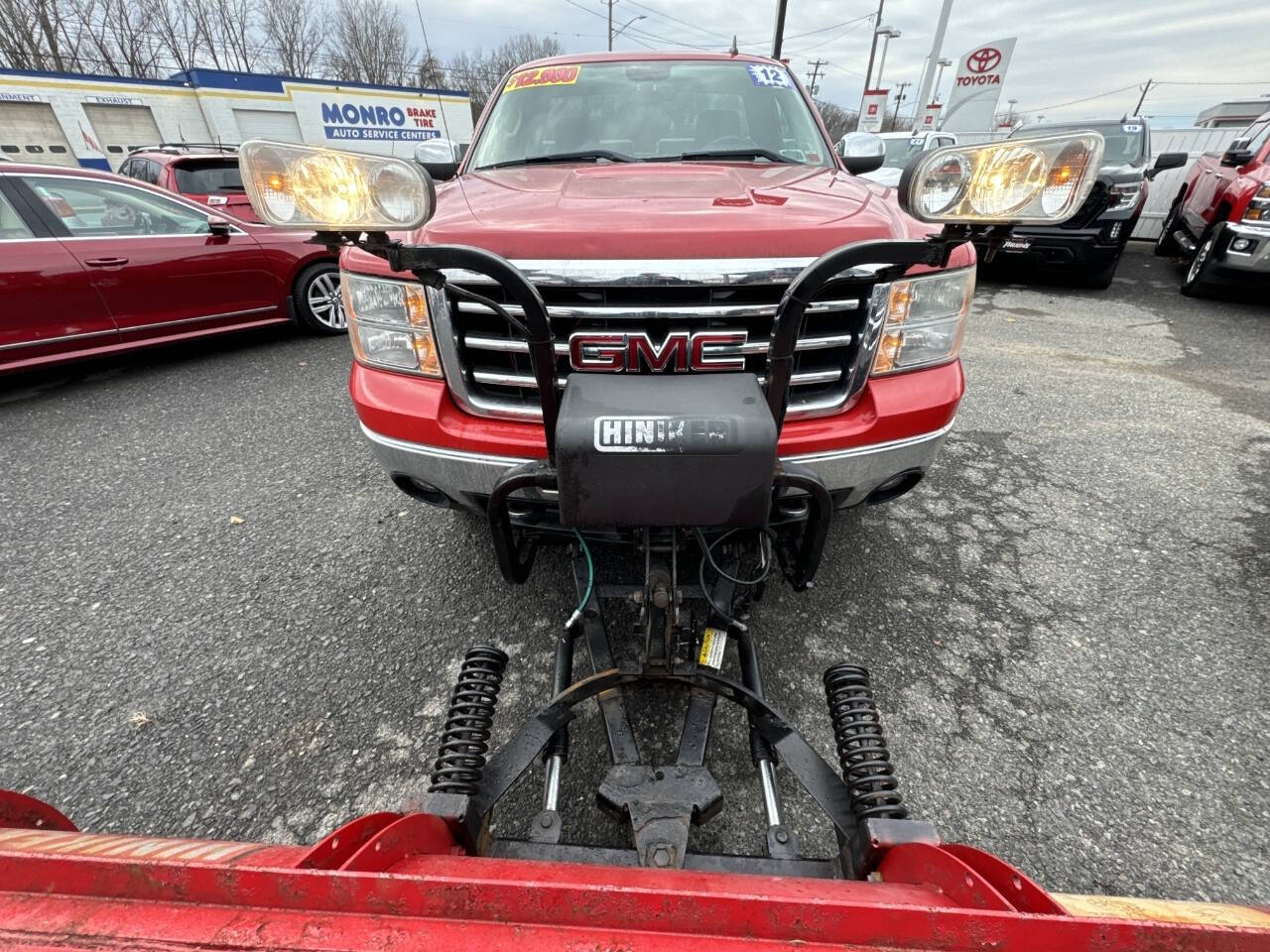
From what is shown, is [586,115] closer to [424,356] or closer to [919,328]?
[424,356]

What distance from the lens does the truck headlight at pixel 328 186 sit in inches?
47.4

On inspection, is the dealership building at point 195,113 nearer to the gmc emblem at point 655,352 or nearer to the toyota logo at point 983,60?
the toyota logo at point 983,60

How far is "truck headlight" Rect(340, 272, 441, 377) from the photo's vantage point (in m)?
1.88

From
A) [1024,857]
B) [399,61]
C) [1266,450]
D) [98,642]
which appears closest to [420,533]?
[98,642]

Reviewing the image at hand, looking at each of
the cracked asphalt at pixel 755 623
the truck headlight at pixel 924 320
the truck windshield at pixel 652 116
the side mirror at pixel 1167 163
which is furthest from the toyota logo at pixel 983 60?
the truck headlight at pixel 924 320

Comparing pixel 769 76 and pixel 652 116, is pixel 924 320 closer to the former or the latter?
pixel 652 116

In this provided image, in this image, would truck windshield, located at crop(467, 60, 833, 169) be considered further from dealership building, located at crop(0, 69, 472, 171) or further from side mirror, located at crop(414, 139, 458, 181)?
dealership building, located at crop(0, 69, 472, 171)

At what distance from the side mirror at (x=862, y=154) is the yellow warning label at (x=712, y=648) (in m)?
2.66

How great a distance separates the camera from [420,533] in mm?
2949

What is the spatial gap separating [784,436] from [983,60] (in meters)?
22.7

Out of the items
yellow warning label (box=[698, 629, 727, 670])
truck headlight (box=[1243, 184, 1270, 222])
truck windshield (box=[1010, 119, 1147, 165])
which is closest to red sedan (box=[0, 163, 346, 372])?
yellow warning label (box=[698, 629, 727, 670])

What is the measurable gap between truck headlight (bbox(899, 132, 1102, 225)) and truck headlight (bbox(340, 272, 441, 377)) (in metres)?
1.39

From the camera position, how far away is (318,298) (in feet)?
19.4

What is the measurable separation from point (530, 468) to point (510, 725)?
100 centimetres
